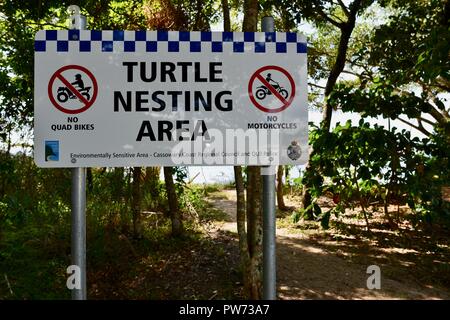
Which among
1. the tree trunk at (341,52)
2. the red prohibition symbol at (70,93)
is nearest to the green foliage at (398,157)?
the tree trunk at (341,52)

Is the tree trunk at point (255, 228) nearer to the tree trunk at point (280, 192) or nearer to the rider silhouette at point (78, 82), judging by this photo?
the rider silhouette at point (78, 82)

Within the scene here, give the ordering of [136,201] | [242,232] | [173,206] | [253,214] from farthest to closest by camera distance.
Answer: [173,206], [136,201], [242,232], [253,214]

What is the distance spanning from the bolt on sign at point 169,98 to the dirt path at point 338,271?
11.0 ft

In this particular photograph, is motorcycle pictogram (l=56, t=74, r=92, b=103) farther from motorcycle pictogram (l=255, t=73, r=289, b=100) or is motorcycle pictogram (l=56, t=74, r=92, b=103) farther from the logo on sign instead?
motorcycle pictogram (l=255, t=73, r=289, b=100)

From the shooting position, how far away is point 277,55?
8.49ft

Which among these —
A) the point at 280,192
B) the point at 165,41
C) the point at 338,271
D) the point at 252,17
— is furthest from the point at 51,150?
the point at 280,192

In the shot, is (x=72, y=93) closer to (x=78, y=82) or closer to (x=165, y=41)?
(x=78, y=82)

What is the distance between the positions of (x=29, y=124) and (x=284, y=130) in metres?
4.64

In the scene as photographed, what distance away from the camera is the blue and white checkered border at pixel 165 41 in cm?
250

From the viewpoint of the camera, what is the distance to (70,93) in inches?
99.3

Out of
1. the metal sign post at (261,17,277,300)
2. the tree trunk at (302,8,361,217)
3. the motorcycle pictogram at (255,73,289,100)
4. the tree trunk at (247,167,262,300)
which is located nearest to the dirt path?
the tree trunk at (247,167,262,300)

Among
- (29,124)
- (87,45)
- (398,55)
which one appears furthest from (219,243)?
(87,45)

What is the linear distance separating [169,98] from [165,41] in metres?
0.35

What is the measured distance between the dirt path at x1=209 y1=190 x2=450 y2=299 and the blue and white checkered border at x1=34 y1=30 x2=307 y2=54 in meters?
3.65
